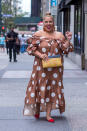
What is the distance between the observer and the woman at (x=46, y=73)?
7.25 metres

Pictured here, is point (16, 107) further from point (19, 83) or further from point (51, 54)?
point (19, 83)

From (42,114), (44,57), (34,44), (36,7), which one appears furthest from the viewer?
(36,7)

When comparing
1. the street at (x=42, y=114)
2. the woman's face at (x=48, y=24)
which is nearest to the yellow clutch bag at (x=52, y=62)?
the woman's face at (x=48, y=24)

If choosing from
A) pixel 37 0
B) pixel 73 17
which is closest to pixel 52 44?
pixel 73 17

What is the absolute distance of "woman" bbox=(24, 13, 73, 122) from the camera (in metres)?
7.25

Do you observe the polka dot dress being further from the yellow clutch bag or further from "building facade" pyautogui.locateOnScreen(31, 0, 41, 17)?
"building facade" pyautogui.locateOnScreen(31, 0, 41, 17)

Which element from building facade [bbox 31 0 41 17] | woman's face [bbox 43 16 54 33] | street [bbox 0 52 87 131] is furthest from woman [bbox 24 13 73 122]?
building facade [bbox 31 0 41 17]

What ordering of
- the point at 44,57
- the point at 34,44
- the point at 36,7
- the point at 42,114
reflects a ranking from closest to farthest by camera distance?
the point at 44,57 < the point at 34,44 < the point at 42,114 < the point at 36,7

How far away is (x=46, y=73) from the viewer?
7363 millimetres

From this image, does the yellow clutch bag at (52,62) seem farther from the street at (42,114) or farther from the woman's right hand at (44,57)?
the street at (42,114)

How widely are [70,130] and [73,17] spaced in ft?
67.9

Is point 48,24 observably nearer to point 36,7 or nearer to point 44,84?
point 44,84

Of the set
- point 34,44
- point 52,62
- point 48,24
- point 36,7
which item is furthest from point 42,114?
point 36,7

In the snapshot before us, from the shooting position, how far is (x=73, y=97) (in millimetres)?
10305
